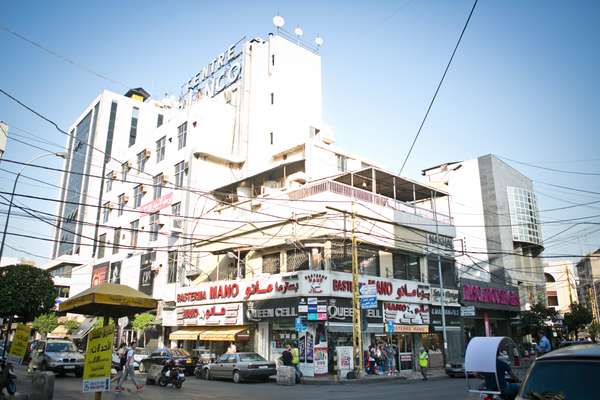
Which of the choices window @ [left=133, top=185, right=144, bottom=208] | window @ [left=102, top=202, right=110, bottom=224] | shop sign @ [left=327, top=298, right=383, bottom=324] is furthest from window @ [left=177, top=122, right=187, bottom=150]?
shop sign @ [left=327, top=298, right=383, bottom=324]

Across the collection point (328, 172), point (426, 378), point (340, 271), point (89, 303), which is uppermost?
point (328, 172)

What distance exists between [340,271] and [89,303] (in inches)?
747

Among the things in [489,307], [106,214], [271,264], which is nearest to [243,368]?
[271,264]

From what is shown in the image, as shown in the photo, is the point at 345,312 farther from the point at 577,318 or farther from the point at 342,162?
the point at 577,318

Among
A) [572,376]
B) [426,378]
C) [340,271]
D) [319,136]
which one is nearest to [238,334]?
[340,271]

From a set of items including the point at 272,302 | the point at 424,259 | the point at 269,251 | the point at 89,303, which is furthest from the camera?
the point at 424,259

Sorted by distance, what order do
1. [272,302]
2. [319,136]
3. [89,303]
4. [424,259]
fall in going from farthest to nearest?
[319,136] → [424,259] → [272,302] → [89,303]

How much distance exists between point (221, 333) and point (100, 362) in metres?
Answer: 20.7

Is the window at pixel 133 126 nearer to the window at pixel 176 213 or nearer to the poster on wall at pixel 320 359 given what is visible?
the window at pixel 176 213

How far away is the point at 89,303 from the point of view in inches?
388

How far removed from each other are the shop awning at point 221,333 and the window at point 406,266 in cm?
1079

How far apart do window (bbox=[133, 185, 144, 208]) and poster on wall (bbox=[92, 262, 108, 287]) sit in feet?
23.6

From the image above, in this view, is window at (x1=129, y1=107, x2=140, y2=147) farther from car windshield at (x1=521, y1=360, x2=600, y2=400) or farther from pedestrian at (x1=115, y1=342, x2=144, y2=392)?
car windshield at (x1=521, y1=360, x2=600, y2=400)

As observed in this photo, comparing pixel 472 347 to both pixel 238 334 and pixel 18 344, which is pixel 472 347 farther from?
pixel 238 334
